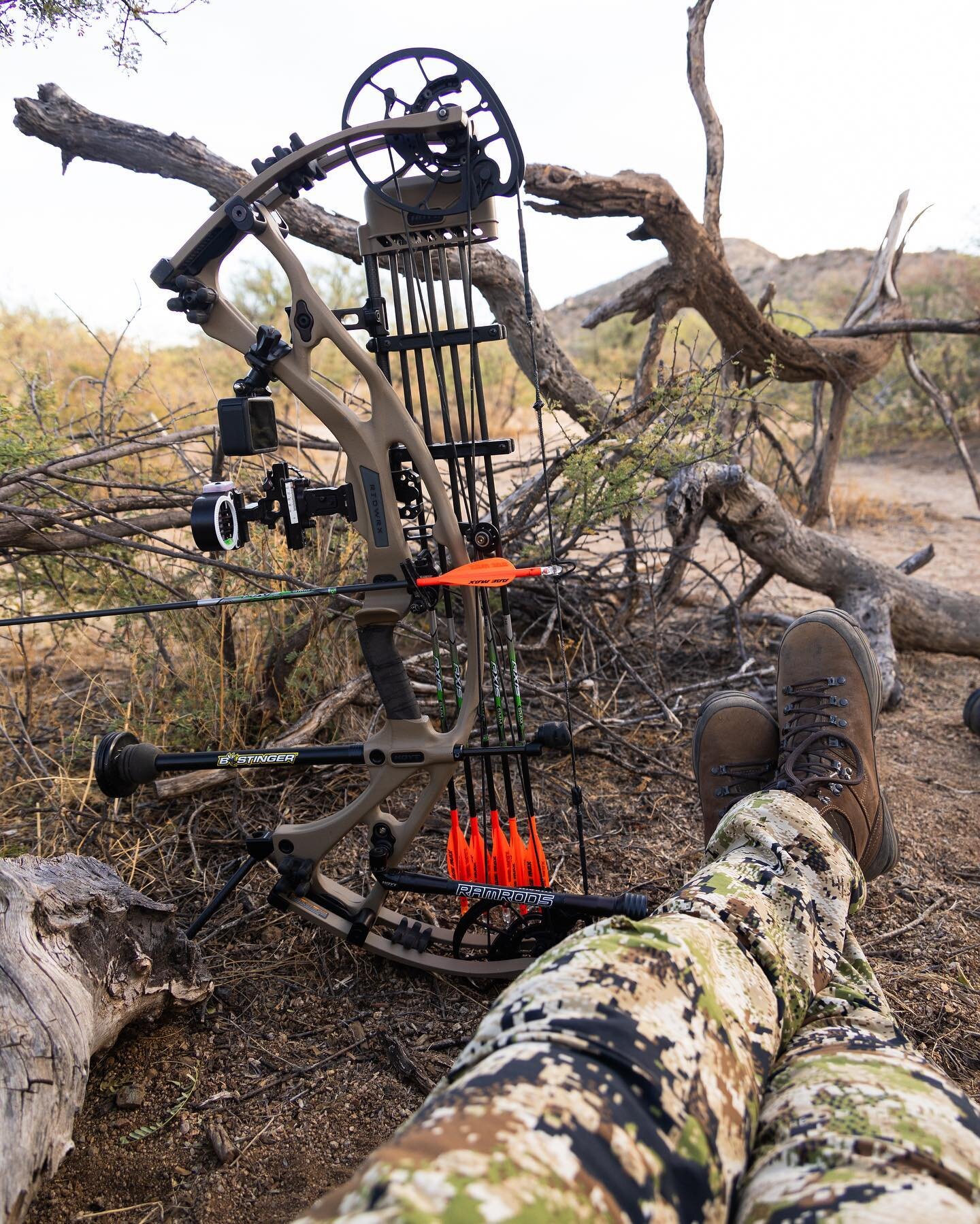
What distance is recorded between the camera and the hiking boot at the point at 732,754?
2363 mm

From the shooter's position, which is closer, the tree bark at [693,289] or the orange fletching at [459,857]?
the orange fletching at [459,857]

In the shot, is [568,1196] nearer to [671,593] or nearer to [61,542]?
[61,542]

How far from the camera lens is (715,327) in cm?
466

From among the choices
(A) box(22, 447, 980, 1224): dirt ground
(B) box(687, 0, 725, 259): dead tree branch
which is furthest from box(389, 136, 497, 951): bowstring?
(B) box(687, 0, 725, 259): dead tree branch

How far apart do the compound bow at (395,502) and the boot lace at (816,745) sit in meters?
0.60

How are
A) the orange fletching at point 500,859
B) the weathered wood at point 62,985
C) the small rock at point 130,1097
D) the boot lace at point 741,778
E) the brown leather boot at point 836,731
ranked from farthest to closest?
the boot lace at point 741,778 → the brown leather boot at point 836,731 → the orange fletching at point 500,859 → the small rock at point 130,1097 → the weathered wood at point 62,985

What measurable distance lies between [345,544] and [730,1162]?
106 inches

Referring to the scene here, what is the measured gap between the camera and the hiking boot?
7.75ft

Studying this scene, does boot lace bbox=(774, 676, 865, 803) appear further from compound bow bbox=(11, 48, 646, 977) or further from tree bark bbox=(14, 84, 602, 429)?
tree bark bbox=(14, 84, 602, 429)

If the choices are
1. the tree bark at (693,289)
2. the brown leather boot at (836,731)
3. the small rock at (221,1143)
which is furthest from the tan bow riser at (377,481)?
the tree bark at (693,289)

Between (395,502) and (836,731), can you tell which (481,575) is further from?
(836,731)

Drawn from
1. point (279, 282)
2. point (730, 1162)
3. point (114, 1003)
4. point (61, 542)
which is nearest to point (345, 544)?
point (61, 542)

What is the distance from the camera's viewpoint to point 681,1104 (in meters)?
1.06

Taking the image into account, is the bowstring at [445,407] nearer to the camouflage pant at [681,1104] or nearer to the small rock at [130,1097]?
the camouflage pant at [681,1104]
